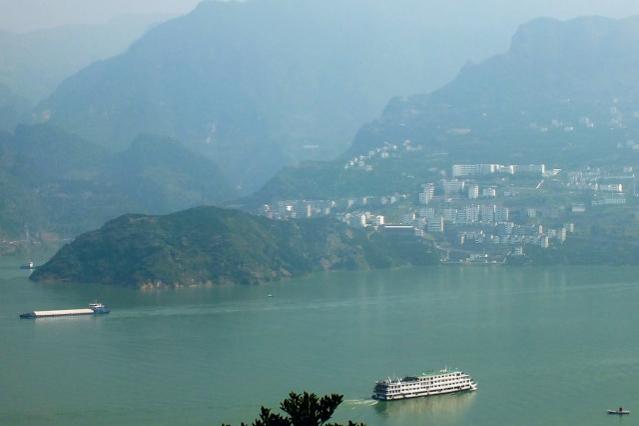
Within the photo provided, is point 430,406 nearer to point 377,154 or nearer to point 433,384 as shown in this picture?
point 433,384

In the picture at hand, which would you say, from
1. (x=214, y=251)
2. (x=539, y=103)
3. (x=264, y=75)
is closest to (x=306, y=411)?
(x=214, y=251)

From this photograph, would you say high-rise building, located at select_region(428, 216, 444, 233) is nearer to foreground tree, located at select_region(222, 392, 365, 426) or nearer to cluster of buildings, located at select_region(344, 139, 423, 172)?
cluster of buildings, located at select_region(344, 139, 423, 172)

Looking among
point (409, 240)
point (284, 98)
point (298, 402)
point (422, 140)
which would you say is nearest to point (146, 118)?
point (284, 98)

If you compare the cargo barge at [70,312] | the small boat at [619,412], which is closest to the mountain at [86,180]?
the cargo barge at [70,312]

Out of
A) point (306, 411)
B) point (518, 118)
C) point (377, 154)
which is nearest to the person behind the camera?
point (306, 411)

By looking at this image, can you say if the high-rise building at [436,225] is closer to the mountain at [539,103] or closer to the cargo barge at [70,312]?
the mountain at [539,103]

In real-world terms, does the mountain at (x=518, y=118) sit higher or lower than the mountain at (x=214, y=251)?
higher
